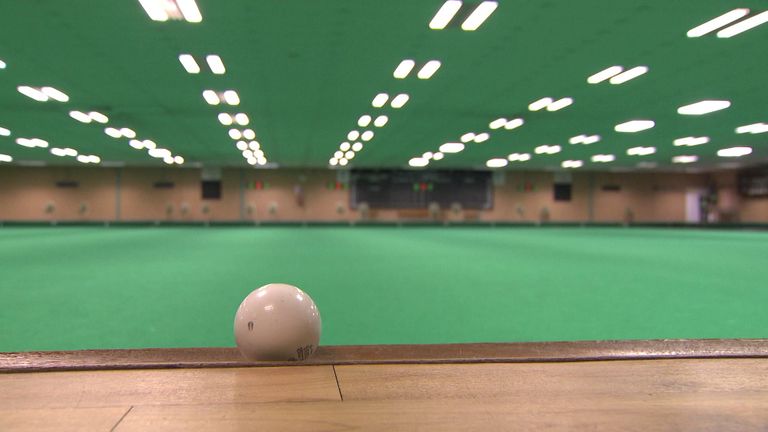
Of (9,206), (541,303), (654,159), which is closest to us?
(541,303)

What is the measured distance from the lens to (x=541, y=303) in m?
4.10

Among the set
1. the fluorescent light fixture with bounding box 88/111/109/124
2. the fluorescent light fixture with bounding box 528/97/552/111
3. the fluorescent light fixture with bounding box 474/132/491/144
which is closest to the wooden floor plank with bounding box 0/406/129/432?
the fluorescent light fixture with bounding box 528/97/552/111

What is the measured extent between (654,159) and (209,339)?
23.7m

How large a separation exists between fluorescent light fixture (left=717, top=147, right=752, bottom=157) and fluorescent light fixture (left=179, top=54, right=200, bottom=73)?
1967 cm

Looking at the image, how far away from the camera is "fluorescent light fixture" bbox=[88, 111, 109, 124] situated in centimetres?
1266

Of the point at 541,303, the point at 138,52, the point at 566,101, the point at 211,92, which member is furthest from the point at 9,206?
the point at 541,303

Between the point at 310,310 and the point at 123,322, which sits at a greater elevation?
the point at 310,310

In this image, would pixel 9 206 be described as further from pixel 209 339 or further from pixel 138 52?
pixel 209 339

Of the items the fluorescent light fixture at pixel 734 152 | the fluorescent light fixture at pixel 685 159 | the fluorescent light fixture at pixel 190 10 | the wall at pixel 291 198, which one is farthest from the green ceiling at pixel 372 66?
the wall at pixel 291 198

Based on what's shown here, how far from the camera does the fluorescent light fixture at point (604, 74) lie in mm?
8636

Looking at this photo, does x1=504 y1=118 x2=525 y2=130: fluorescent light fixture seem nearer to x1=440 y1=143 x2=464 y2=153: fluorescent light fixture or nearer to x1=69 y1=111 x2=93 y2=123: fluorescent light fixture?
x1=440 y1=143 x2=464 y2=153: fluorescent light fixture

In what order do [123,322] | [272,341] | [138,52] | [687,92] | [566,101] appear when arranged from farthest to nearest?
1. [566,101]
2. [687,92]
3. [138,52]
4. [123,322]
5. [272,341]

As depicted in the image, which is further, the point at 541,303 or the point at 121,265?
the point at 121,265

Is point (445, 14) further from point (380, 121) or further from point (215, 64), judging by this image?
point (380, 121)
